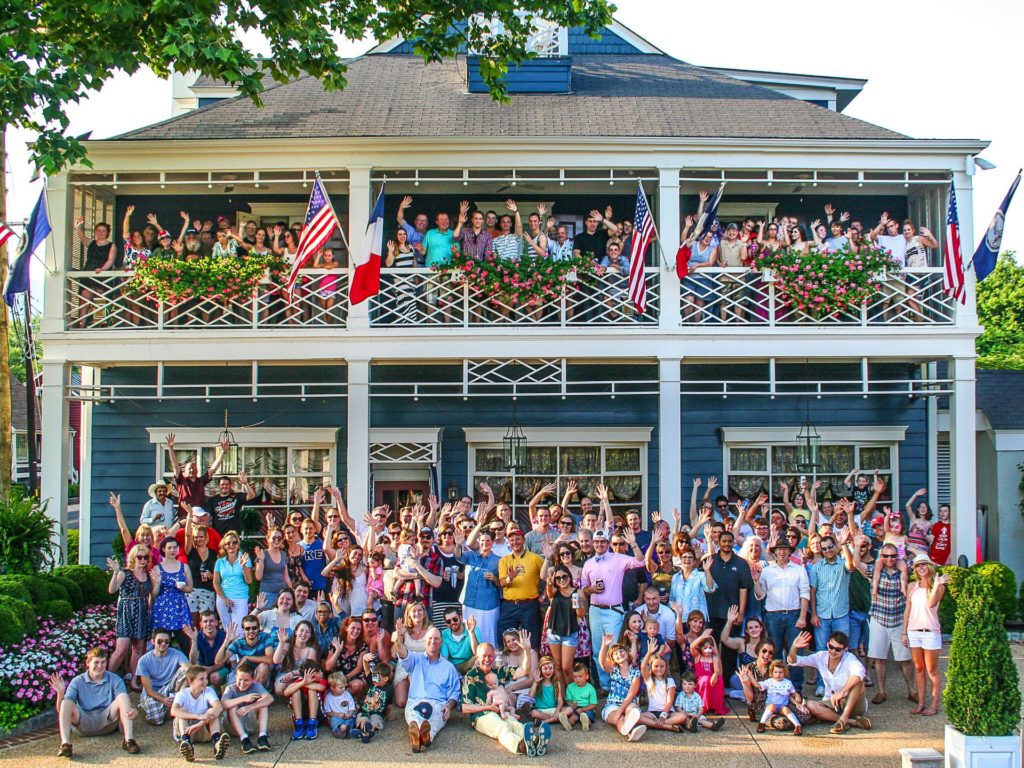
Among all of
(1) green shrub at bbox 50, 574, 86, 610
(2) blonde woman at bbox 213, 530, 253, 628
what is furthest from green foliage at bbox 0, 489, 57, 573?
(2) blonde woman at bbox 213, 530, 253, 628

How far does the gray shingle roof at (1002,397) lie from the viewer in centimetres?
1628

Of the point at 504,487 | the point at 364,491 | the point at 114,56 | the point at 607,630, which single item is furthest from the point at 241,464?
the point at 607,630

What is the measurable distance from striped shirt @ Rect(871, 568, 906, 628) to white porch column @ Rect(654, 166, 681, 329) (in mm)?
4689

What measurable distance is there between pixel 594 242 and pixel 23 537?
8.87 m

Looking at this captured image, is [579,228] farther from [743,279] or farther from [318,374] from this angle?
[318,374]

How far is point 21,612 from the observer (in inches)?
390

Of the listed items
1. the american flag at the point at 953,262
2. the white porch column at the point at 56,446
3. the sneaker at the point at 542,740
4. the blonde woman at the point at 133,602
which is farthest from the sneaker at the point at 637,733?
the white porch column at the point at 56,446

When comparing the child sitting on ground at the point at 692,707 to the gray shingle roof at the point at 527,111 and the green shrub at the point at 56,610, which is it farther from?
the gray shingle roof at the point at 527,111

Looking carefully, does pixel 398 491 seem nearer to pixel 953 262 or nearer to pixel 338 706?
pixel 338 706

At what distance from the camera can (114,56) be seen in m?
10.9

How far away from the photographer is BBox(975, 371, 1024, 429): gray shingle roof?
16.3m

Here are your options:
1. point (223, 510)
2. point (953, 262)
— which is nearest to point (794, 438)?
point (953, 262)

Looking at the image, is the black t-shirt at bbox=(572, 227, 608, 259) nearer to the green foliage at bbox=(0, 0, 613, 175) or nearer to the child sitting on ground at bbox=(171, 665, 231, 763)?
the green foliage at bbox=(0, 0, 613, 175)

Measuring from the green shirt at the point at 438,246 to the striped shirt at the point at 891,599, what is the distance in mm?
7169
